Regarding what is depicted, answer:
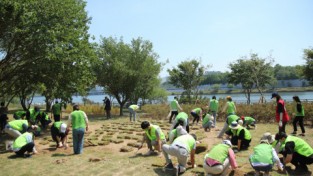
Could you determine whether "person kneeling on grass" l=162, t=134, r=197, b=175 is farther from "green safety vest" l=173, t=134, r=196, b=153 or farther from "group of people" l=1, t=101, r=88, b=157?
"group of people" l=1, t=101, r=88, b=157

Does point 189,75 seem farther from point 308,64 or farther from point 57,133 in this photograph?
point 57,133

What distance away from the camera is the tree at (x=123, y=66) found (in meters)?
27.3

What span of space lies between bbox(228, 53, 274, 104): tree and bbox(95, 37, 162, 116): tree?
43.6 ft

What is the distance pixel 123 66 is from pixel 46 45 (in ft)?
44.1

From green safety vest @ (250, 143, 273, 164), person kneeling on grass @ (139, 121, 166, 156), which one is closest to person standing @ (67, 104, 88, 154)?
person kneeling on grass @ (139, 121, 166, 156)

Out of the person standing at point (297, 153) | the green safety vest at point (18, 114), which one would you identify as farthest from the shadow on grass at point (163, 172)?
the green safety vest at point (18, 114)

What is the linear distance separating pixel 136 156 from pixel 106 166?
1.41 meters

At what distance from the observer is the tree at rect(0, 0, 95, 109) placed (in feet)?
41.8

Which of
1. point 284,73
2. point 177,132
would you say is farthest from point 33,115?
point 284,73

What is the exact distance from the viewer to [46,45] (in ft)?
45.0

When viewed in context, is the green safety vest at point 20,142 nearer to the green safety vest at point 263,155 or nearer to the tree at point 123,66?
the green safety vest at point 263,155

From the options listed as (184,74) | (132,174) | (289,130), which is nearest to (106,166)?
(132,174)

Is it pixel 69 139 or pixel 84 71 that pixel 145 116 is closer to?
pixel 84 71

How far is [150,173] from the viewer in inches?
301
